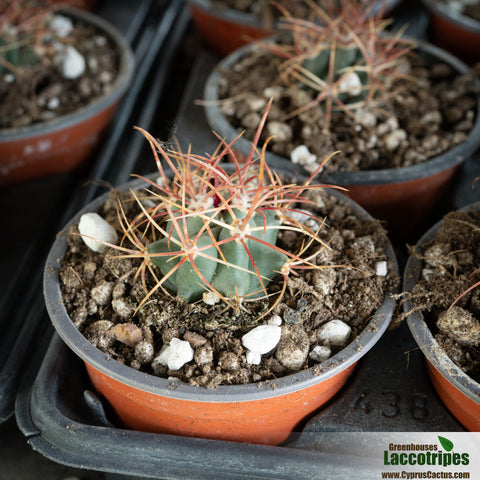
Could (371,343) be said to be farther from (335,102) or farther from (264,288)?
(335,102)

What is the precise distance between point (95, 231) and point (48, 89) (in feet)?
1.96

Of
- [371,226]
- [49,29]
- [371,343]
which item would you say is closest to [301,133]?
[371,226]

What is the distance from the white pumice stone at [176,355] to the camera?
2.47ft

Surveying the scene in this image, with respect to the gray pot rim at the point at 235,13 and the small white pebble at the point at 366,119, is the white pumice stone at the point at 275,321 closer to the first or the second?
the small white pebble at the point at 366,119

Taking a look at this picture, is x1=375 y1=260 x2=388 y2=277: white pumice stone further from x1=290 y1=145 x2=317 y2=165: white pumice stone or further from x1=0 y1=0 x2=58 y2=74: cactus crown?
x1=0 y1=0 x2=58 y2=74: cactus crown

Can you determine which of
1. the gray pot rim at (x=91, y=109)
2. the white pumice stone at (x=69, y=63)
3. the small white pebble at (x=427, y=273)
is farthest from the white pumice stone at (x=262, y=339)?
the white pumice stone at (x=69, y=63)

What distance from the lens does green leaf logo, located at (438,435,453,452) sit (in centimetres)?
81

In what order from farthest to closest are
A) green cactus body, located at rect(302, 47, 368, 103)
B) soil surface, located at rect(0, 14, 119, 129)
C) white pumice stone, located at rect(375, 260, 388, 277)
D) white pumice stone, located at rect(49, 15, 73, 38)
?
white pumice stone, located at rect(49, 15, 73, 38) < soil surface, located at rect(0, 14, 119, 129) < green cactus body, located at rect(302, 47, 368, 103) < white pumice stone, located at rect(375, 260, 388, 277)

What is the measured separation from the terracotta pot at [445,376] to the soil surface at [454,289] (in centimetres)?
1

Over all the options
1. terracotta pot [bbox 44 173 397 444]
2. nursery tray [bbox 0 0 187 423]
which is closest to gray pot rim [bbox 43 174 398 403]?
terracotta pot [bbox 44 173 397 444]

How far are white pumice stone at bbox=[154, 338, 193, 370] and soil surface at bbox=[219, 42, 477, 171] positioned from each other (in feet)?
1.45

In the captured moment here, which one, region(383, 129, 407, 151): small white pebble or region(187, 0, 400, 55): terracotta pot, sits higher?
region(383, 129, 407, 151): small white pebble

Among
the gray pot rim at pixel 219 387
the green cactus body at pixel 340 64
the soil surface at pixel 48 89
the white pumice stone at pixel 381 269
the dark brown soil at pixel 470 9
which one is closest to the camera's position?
the gray pot rim at pixel 219 387

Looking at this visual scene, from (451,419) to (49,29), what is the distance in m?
1.26
